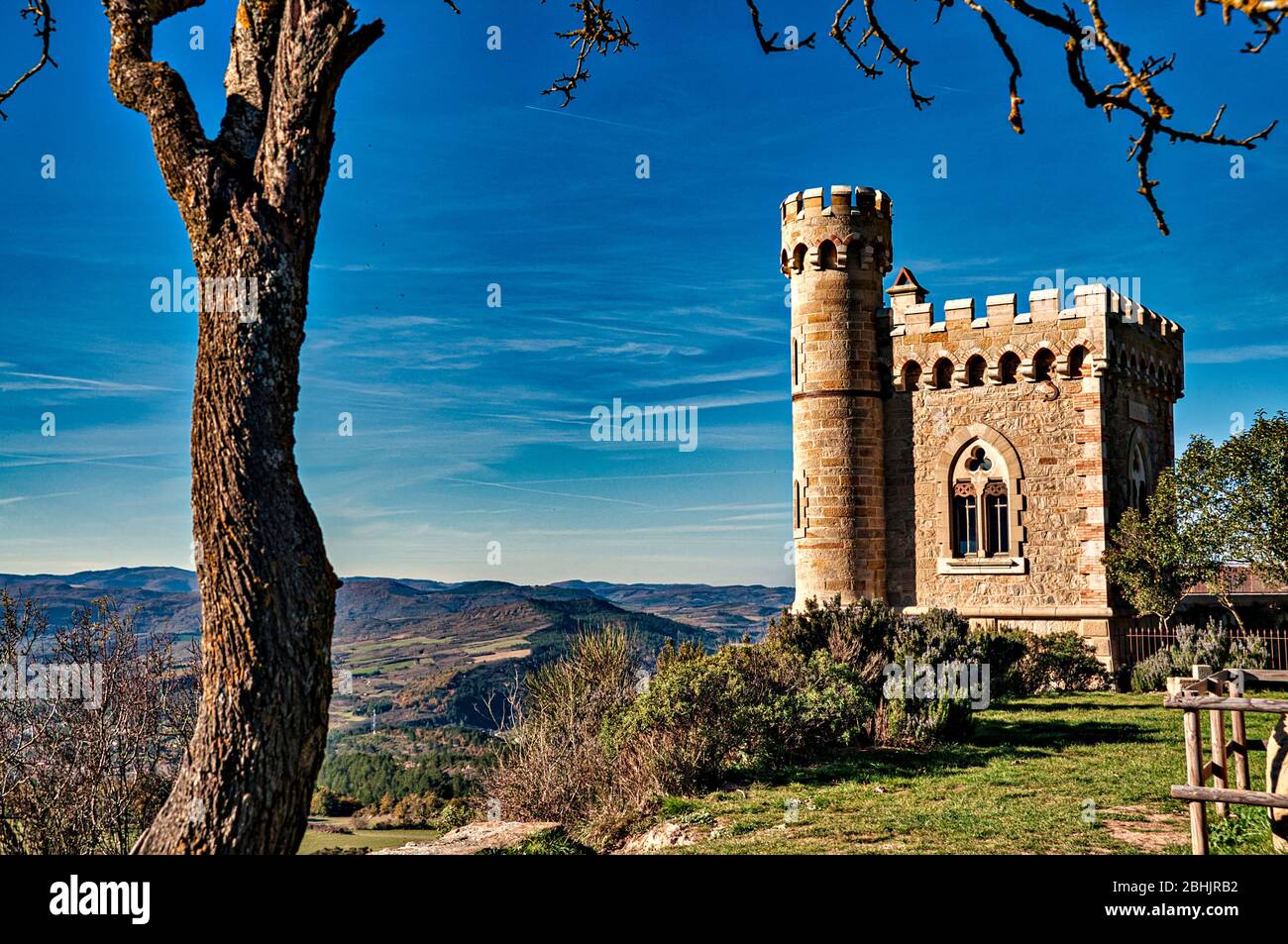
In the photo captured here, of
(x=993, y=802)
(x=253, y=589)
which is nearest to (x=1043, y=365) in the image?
(x=993, y=802)

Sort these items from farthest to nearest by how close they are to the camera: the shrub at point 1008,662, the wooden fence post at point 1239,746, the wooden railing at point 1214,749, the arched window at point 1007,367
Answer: the arched window at point 1007,367 < the shrub at point 1008,662 < the wooden fence post at point 1239,746 < the wooden railing at point 1214,749

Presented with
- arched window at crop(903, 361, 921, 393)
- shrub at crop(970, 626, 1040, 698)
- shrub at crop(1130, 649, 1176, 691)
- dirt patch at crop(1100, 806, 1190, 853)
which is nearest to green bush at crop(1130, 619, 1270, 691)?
shrub at crop(1130, 649, 1176, 691)

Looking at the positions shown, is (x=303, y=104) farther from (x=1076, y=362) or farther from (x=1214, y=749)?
(x=1076, y=362)

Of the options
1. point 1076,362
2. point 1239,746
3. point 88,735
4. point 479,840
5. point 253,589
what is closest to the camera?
point 253,589

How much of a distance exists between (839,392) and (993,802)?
1480 cm

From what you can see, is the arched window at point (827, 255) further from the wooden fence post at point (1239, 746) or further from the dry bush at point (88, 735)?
the wooden fence post at point (1239, 746)

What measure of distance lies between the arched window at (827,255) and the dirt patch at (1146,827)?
53.2 ft

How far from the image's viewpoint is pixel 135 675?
1595 centimetres

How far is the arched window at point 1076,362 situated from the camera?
2303 cm

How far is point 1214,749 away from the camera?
860 centimetres

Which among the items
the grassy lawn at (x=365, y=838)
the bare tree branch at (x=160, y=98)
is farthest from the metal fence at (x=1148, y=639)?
the bare tree branch at (x=160, y=98)

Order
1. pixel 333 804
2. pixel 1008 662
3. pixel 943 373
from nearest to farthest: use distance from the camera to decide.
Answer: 1. pixel 333 804
2. pixel 1008 662
3. pixel 943 373

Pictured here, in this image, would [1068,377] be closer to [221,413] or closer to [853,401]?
[853,401]
